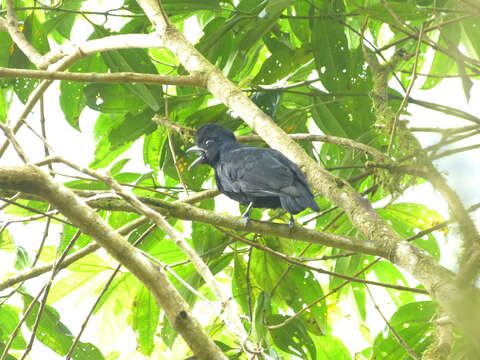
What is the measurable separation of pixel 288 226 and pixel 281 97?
5.01 ft

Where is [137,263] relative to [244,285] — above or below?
below

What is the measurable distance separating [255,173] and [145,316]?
1232 mm

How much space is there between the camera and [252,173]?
13.1 ft

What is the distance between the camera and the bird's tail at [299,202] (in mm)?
3575

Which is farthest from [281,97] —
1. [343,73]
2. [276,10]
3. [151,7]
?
[151,7]

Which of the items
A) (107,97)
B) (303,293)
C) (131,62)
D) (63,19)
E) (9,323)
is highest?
(63,19)

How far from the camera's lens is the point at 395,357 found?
3756 millimetres

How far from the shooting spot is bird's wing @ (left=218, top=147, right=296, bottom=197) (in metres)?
3.74

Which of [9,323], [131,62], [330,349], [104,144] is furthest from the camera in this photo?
[104,144]

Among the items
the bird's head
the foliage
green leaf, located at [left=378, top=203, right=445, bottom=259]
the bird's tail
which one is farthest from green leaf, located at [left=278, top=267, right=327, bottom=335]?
the bird's head

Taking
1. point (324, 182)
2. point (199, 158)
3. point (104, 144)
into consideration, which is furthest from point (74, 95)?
point (324, 182)

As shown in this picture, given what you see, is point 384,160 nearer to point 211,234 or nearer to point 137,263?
point 211,234

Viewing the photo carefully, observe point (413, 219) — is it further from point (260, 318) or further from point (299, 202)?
point (260, 318)

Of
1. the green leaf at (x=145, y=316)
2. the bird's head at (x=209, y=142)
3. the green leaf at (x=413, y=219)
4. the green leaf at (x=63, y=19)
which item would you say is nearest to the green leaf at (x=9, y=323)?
the green leaf at (x=145, y=316)
